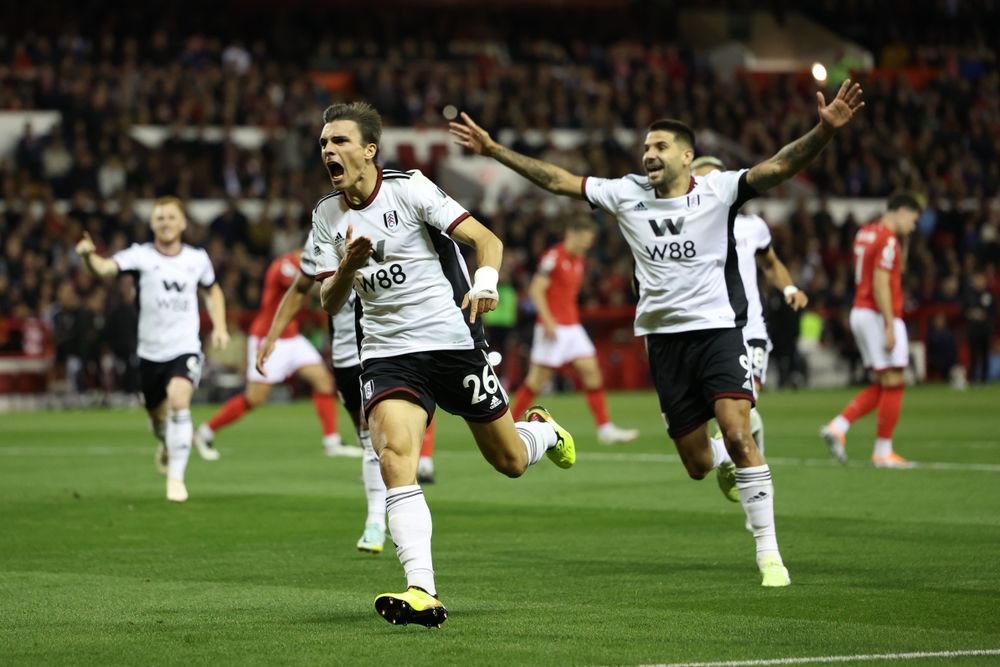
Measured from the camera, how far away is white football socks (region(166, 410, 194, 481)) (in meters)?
14.3

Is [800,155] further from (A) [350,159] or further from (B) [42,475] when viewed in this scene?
(B) [42,475]

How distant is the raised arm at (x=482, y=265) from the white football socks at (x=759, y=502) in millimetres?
2192

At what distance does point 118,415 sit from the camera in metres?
28.4

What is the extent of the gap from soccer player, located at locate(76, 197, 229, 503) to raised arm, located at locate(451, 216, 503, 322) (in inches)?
257

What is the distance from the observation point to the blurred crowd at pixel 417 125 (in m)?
32.2

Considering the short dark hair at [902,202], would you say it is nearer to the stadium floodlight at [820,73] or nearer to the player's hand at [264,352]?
the stadium floodlight at [820,73]

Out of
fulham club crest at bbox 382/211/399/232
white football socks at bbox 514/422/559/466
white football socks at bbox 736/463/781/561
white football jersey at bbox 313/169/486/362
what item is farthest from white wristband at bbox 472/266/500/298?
white football socks at bbox 736/463/781/561

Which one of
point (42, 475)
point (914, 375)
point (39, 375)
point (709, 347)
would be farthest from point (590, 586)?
point (914, 375)

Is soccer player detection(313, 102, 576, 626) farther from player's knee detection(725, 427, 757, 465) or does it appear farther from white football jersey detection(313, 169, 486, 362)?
player's knee detection(725, 427, 757, 465)

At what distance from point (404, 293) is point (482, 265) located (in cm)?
58

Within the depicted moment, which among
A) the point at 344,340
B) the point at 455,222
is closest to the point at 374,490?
the point at 344,340

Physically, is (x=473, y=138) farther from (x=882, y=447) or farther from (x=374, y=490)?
(x=882, y=447)

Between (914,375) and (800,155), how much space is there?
26731 mm

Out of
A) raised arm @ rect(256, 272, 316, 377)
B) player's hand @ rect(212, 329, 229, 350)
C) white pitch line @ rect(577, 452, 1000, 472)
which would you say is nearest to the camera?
raised arm @ rect(256, 272, 316, 377)
